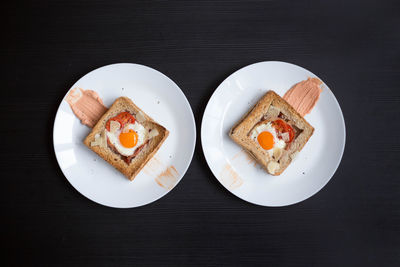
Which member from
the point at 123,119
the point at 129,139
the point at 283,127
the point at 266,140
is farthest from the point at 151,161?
the point at 283,127

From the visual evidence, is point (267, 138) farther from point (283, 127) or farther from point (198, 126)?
point (198, 126)

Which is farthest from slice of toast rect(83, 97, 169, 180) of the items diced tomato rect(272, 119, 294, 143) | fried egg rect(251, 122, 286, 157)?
diced tomato rect(272, 119, 294, 143)
